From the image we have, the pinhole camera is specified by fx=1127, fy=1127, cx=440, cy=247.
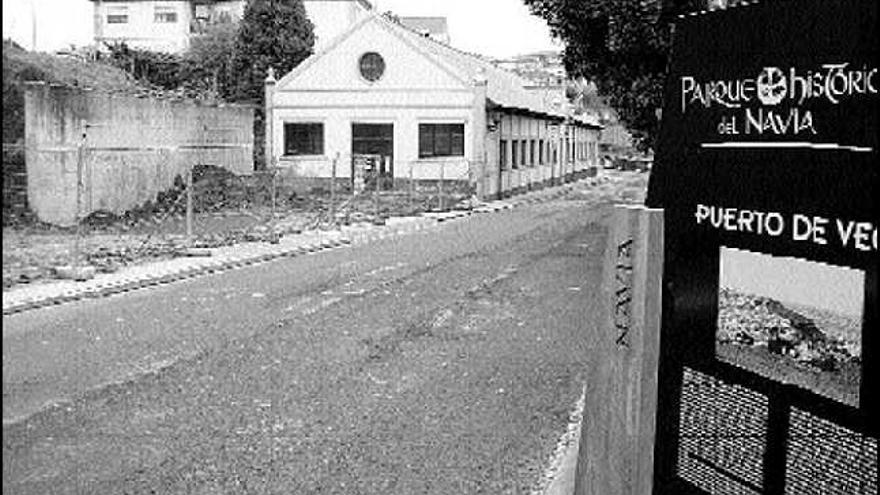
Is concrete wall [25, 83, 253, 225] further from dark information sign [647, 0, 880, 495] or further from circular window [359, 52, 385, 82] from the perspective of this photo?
dark information sign [647, 0, 880, 495]

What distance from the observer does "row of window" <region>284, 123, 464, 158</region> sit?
4862 cm

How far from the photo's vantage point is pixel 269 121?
49469 mm

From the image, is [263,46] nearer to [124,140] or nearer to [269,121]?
[269,121]

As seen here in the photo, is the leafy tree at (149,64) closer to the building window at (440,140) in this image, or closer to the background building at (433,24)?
the building window at (440,140)

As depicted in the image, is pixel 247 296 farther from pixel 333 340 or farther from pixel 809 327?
pixel 809 327

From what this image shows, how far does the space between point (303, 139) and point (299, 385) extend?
40.2m

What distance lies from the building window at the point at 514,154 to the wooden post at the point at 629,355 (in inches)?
2012

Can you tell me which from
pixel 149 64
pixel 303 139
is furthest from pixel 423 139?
pixel 149 64

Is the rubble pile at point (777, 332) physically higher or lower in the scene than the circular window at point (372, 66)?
lower

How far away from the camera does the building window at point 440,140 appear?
159ft

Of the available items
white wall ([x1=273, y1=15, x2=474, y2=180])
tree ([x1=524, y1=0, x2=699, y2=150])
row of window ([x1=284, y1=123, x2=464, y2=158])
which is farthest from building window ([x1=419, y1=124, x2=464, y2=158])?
tree ([x1=524, y1=0, x2=699, y2=150])

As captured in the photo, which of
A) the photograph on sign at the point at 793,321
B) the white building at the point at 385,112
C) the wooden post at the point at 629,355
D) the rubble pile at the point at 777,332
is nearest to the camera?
the photograph on sign at the point at 793,321

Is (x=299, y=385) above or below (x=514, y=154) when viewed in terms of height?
below

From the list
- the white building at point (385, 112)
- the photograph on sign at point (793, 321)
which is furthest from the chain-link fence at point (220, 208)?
the photograph on sign at point (793, 321)
